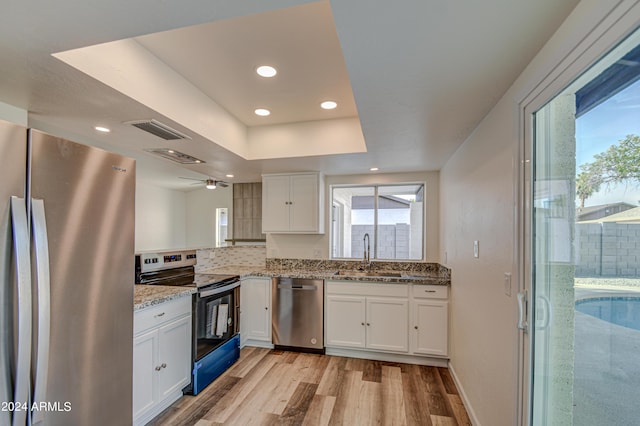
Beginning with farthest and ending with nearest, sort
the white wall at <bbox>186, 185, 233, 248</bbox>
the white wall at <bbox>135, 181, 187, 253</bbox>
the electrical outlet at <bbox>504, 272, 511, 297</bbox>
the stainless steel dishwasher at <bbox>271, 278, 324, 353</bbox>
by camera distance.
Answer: the white wall at <bbox>135, 181, 187, 253</bbox>, the white wall at <bbox>186, 185, 233, 248</bbox>, the stainless steel dishwasher at <bbox>271, 278, 324, 353</bbox>, the electrical outlet at <bbox>504, 272, 511, 297</bbox>

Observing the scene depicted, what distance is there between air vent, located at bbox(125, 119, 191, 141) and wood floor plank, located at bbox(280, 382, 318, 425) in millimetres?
2328

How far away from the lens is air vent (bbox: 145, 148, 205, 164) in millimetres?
2496

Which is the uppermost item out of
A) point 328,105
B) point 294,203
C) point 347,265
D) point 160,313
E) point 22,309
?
point 328,105

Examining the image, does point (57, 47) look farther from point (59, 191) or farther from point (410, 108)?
point (410, 108)

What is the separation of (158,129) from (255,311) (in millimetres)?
2341

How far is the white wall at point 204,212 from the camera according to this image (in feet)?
14.3

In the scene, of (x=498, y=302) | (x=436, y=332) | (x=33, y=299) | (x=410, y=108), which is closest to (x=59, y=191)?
(x=33, y=299)

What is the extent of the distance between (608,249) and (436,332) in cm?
234

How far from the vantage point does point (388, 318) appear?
3035 millimetres

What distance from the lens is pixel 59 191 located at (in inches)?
47.9

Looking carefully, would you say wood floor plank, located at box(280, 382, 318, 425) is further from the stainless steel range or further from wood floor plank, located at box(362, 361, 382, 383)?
the stainless steel range

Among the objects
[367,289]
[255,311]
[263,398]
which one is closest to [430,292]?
[367,289]

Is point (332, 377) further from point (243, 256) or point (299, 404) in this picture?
point (243, 256)

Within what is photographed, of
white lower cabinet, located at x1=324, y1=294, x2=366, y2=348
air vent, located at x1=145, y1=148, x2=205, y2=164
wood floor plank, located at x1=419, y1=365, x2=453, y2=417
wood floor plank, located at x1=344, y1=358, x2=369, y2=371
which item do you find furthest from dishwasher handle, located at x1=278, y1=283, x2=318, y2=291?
air vent, located at x1=145, y1=148, x2=205, y2=164
